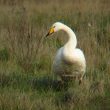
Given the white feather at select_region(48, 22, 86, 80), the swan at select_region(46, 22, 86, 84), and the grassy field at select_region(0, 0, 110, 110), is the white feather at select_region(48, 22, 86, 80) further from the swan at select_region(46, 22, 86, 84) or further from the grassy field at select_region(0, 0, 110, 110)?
the grassy field at select_region(0, 0, 110, 110)

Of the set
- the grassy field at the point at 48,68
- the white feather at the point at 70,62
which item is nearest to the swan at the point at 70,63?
the white feather at the point at 70,62

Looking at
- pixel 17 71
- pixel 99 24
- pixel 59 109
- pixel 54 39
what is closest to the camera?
pixel 59 109

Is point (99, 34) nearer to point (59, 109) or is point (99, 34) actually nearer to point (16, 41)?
point (16, 41)

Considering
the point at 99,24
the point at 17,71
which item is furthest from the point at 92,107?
the point at 99,24

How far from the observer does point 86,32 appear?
10664 millimetres

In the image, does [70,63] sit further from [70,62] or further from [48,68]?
[48,68]

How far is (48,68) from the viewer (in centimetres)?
848

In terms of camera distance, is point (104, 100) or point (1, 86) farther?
point (1, 86)

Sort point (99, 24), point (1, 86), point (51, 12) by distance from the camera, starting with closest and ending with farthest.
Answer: point (1, 86) → point (99, 24) → point (51, 12)

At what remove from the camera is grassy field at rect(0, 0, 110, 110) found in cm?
655

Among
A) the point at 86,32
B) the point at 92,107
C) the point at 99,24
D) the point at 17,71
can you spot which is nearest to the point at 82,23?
the point at 99,24

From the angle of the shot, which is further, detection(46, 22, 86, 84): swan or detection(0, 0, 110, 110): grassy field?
detection(46, 22, 86, 84): swan

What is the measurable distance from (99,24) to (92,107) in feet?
17.3

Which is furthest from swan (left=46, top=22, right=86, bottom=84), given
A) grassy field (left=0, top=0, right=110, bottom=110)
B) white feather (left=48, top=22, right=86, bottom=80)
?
grassy field (left=0, top=0, right=110, bottom=110)
